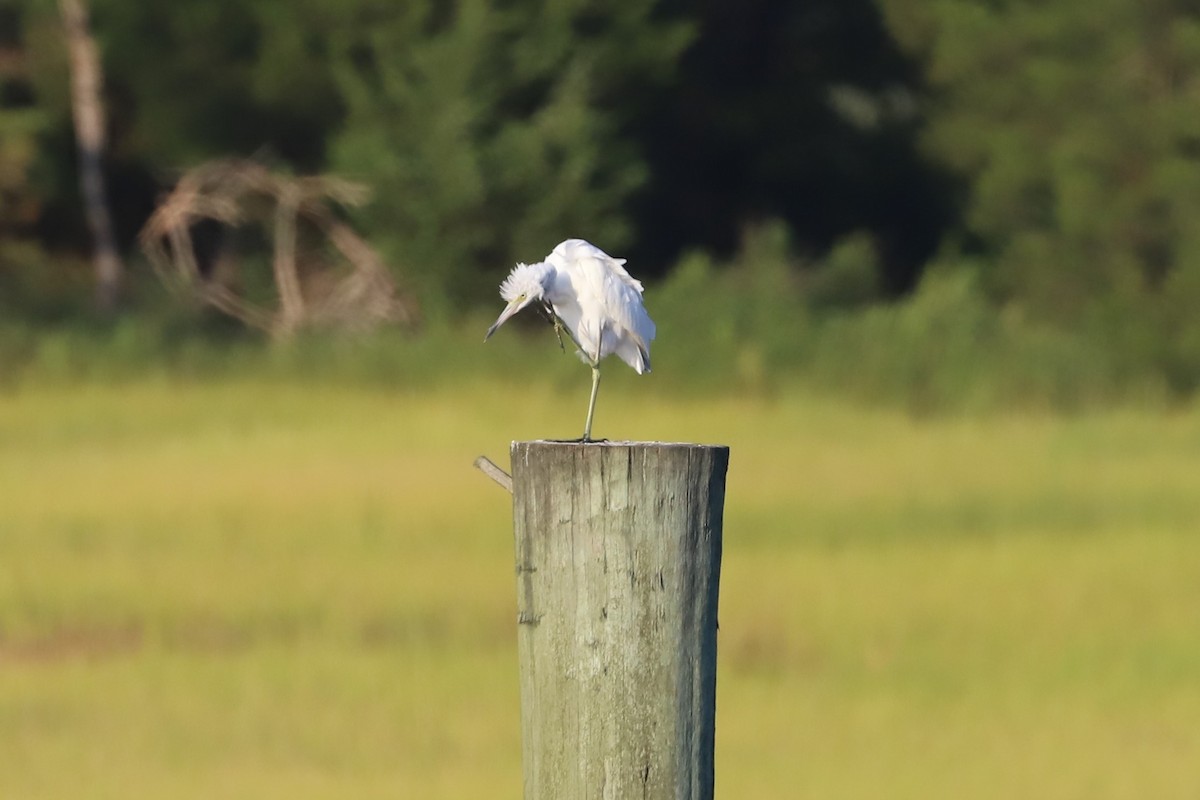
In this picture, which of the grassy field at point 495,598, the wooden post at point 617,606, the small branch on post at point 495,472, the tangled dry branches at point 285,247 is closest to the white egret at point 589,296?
the small branch on post at point 495,472

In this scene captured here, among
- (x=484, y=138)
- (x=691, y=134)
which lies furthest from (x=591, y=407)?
(x=691, y=134)

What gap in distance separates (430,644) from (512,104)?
44.6ft

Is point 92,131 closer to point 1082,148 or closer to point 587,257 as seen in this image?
point 1082,148

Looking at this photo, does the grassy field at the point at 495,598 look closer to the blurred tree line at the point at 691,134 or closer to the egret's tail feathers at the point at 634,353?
the egret's tail feathers at the point at 634,353

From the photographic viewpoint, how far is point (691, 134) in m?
25.6

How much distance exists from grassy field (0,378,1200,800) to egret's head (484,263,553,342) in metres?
2.76

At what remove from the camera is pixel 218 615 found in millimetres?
Result: 10039

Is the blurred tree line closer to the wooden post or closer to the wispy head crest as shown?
the wispy head crest

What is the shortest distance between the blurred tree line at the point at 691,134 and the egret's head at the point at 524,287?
16579 mm

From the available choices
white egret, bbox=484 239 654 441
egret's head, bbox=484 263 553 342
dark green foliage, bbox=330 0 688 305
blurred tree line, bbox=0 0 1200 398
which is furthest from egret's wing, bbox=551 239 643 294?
dark green foliage, bbox=330 0 688 305

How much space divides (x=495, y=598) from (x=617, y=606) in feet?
23.8

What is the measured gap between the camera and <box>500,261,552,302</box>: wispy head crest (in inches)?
162

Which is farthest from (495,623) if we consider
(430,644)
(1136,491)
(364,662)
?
(1136,491)

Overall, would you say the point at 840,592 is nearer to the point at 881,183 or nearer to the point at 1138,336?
the point at 1138,336
